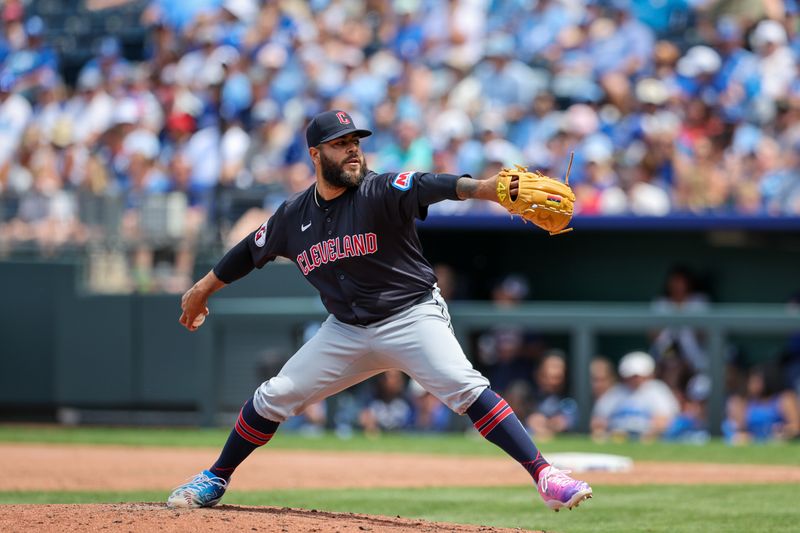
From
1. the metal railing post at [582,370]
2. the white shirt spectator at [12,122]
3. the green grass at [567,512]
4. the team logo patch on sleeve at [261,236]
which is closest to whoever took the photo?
the team logo patch on sleeve at [261,236]

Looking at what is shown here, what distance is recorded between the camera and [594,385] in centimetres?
1016

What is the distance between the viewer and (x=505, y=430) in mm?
4902

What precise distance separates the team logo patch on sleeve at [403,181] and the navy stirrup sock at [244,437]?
3.77 ft

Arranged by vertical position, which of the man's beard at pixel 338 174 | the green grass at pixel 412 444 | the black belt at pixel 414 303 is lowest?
the green grass at pixel 412 444

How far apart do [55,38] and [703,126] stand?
28.5 ft

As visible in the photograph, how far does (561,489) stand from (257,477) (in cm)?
359

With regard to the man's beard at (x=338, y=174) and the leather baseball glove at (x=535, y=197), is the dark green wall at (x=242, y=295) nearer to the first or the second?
the man's beard at (x=338, y=174)

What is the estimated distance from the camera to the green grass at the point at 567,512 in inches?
224

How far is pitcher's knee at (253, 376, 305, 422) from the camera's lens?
5.17 metres

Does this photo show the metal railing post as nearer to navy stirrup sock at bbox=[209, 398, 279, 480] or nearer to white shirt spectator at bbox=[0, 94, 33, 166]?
navy stirrup sock at bbox=[209, 398, 279, 480]

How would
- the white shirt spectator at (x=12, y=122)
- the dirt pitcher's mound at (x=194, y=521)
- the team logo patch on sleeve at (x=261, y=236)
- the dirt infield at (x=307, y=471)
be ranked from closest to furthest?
1. the dirt pitcher's mound at (x=194, y=521)
2. the team logo patch on sleeve at (x=261, y=236)
3. the dirt infield at (x=307, y=471)
4. the white shirt spectator at (x=12, y=122)

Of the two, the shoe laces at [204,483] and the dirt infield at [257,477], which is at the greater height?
the shoe laces at [204,483]

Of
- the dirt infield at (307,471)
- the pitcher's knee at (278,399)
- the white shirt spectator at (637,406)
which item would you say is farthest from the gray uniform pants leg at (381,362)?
the white shirt spectator at (637,406)

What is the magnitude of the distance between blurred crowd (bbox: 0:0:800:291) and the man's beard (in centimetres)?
575
